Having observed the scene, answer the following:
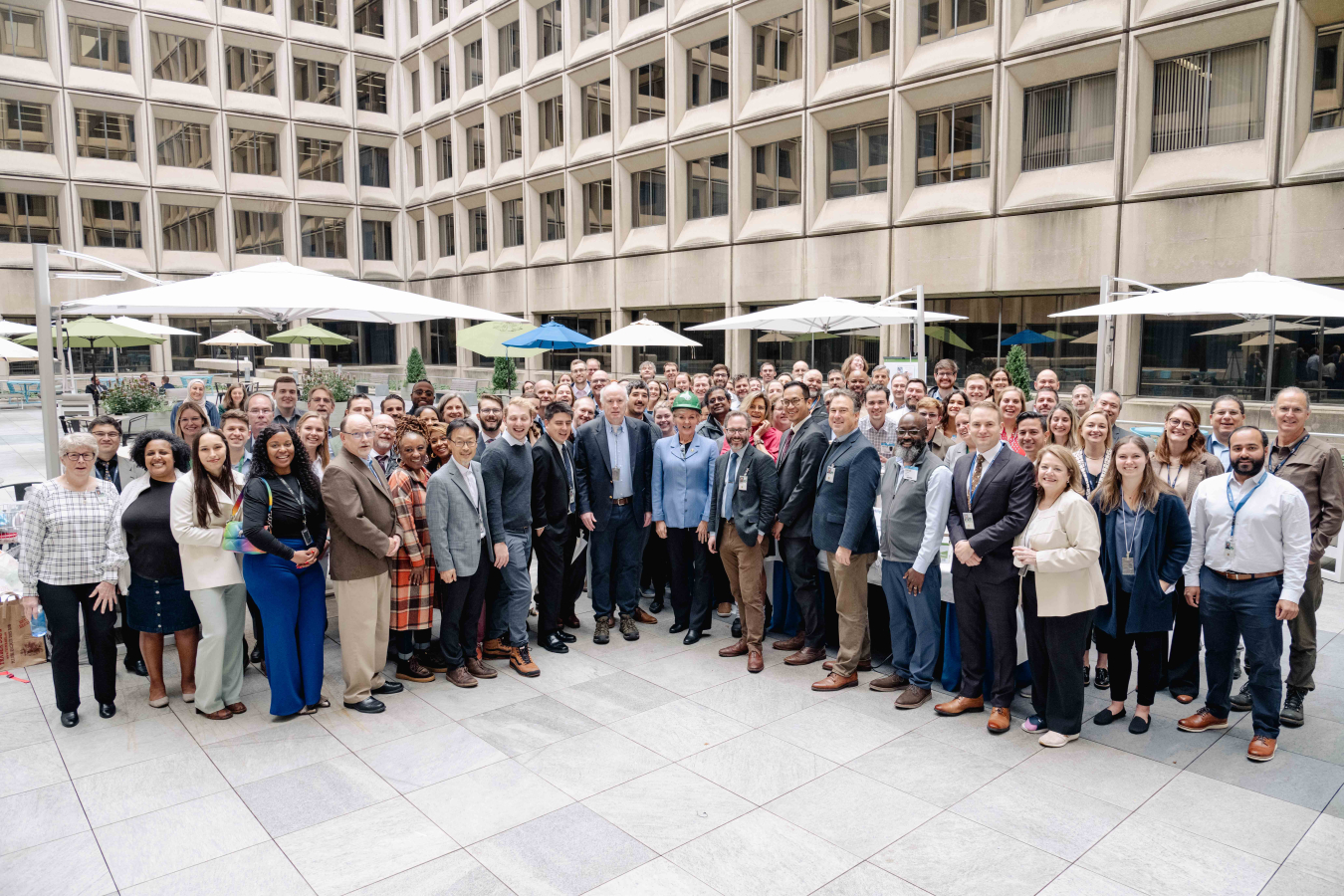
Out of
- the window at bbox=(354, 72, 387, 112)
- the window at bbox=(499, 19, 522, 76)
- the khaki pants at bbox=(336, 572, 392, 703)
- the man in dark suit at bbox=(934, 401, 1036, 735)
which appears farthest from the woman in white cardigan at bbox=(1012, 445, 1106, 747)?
the window at bbox=(354, 72, 387, 112)

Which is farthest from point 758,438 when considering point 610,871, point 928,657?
point 610,871

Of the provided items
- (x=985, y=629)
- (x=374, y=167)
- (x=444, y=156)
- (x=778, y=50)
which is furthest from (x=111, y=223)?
(x=985, y=629)

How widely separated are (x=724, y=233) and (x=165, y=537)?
69.3 ft

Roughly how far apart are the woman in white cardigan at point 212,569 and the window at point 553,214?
88.7ft

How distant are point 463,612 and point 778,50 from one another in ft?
69.8

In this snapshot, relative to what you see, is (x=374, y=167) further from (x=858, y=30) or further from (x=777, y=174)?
(x=858, y=30)

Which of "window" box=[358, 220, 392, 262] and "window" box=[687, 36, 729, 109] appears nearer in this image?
"window" box=[687, 36, 729, 109]

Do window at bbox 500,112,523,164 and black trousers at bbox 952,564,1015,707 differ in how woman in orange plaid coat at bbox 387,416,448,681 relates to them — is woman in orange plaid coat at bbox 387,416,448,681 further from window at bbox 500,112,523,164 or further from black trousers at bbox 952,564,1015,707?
window at bbox 500,112,523,164

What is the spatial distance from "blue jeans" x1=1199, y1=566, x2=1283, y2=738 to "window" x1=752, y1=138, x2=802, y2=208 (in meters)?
19.4

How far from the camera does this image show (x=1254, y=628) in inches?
206

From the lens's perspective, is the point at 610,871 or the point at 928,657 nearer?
the point at 610,871

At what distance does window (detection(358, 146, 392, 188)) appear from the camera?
3925cm

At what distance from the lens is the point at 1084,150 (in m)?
17.9

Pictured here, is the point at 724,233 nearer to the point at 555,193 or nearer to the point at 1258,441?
the point at 555,193
